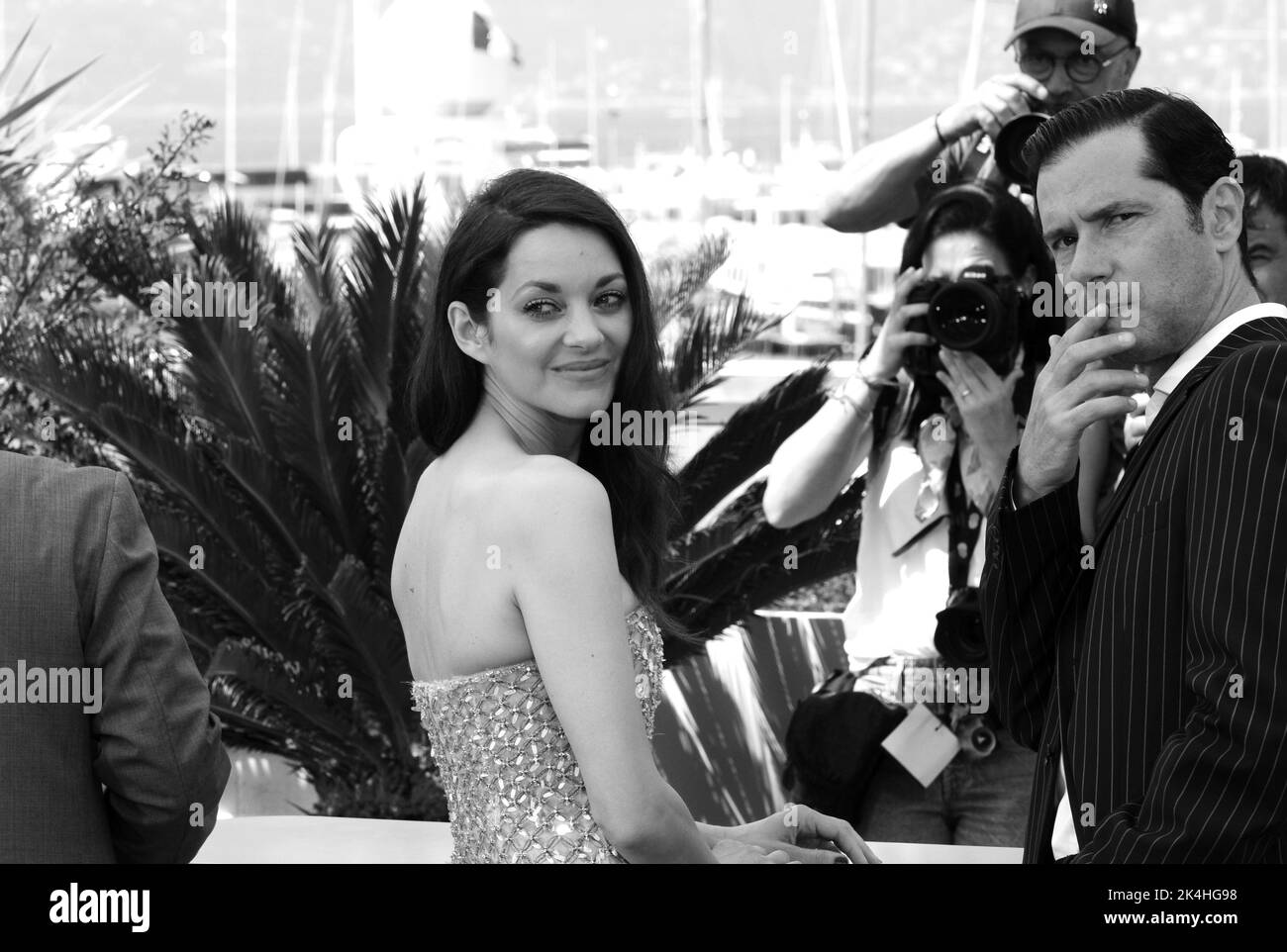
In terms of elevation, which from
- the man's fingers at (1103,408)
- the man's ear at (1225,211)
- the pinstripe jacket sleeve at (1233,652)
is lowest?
the pinstripe jacket sleeve at (1233,652)

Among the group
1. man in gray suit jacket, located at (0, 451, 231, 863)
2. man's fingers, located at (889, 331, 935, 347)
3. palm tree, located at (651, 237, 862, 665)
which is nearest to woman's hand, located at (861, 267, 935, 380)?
man's fingers, located at (889, 331, 935, 347)

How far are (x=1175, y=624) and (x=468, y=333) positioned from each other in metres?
1.15

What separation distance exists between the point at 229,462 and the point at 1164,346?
3.87 m

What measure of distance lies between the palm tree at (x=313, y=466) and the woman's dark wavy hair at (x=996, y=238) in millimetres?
1867

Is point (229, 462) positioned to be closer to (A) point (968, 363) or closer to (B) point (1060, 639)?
(A) point (968, 363)

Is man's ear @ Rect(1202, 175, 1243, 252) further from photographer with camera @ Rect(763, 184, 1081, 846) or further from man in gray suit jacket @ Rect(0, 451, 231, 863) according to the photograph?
man in gray suit jacket @ Rect(0, 451, 231, 863)

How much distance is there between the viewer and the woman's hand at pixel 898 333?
10.3 ft

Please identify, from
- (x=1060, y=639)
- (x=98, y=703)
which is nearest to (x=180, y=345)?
(x=98, y=703)

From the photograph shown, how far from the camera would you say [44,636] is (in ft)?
6.45

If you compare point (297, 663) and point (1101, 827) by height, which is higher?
point (1101, 827)

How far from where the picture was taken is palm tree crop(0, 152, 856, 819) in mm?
5176

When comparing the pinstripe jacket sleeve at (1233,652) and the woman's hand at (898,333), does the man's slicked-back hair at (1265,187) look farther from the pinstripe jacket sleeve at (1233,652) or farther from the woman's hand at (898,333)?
the pinstripe jacket sleeve at (1233,652)

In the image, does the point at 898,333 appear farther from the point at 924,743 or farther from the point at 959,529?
the point at 924,743

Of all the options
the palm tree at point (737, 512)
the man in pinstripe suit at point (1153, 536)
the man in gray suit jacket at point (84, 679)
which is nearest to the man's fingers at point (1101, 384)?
the man in pinstripe suit at point (1153, 536)
